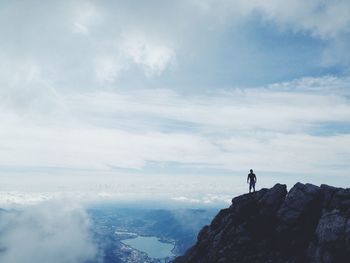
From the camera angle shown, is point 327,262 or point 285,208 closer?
point 327,262

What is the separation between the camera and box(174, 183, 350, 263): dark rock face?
47.6m

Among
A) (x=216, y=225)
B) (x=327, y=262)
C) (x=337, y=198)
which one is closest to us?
(x=327, y=262)

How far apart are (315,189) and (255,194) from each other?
1357cm

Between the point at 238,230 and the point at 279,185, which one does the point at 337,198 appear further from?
the point at 238,230

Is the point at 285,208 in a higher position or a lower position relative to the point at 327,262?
higher

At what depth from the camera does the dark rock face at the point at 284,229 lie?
47562 mm

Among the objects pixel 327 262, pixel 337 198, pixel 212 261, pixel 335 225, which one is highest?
pixel 337 198

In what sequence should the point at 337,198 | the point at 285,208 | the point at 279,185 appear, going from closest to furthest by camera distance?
1. the point at 337,198
2. the point at 285,208
3. the point at 279,185

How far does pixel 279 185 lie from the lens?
66625mm

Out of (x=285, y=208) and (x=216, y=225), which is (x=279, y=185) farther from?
(x=216, y=225)

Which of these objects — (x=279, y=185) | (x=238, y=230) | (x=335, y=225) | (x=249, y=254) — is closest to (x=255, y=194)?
(x=279, y=185)

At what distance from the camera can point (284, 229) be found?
5606 cm

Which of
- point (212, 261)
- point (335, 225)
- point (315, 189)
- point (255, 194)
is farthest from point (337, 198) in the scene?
point (212, 261)

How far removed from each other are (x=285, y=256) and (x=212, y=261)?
14.7 metres
